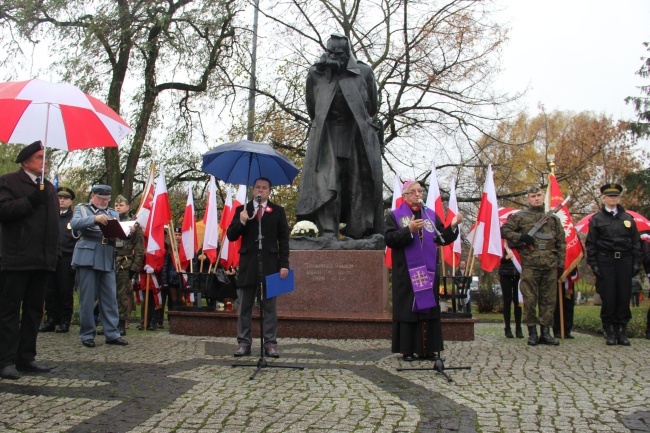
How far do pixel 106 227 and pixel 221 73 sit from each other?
48.2ft

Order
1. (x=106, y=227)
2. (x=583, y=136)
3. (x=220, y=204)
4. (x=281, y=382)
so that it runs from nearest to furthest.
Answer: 1. (x=281, y=382)
2. (x=106, y=227)
3. (x=220, y=204)
4. (x=583, y=136)

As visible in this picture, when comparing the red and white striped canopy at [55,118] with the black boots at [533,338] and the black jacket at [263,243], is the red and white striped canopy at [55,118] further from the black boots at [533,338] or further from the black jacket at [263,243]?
the black boots at [533,338]

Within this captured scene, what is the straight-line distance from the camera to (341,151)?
1006cm

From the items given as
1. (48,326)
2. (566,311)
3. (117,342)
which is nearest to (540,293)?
(566,311)

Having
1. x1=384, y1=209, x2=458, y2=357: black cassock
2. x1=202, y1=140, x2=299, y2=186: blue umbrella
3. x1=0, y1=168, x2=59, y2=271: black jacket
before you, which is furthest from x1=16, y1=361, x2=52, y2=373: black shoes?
x1=384, y1=209, x2=458, y2=357: black cassock

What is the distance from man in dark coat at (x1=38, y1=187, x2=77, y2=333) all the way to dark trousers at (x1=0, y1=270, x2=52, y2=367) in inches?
139

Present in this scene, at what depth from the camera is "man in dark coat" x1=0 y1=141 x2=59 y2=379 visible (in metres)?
5.65

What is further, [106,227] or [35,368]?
[106,227]

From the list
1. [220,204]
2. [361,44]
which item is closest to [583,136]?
[361,44]

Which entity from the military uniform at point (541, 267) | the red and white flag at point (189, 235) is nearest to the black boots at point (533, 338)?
the military uniform at point (541, 267)

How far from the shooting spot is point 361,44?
2161 cm

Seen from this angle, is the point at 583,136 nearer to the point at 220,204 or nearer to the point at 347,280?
the point at 220,204

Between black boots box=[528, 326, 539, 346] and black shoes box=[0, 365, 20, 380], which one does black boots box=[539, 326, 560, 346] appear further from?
black shoes box=[0, 365, 20, 380]

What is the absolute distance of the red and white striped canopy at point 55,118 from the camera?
600cm
